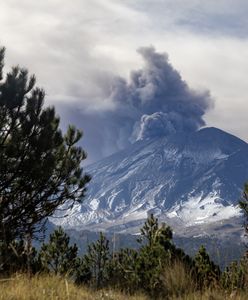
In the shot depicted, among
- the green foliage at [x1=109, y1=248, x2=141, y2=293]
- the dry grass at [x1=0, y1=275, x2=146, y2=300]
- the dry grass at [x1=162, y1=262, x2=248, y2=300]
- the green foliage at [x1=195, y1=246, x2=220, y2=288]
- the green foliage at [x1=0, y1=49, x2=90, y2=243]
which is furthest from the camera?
the green foliage at [x1=0, y1=49, x2=90, y2=243]

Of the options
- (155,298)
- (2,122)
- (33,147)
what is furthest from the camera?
(33,147)

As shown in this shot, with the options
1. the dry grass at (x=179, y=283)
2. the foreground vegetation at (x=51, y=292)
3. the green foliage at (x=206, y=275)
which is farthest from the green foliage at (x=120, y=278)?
the green foliage at (x=206, y=275)

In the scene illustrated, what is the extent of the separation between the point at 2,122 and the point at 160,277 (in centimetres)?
625

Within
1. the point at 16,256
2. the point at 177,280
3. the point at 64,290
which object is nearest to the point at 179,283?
the point at 177,280

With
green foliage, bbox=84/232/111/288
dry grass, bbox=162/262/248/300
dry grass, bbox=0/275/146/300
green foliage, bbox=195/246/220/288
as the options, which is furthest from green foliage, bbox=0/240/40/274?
Result: green foliage, bbox=195/246/220/288

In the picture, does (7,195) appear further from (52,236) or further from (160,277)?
(52,236)

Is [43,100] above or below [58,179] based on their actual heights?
above

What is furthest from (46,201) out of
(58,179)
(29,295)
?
(29,295)

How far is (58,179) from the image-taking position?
642 inches

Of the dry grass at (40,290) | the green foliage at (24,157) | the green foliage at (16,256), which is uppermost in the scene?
the green foliage at (24,157)

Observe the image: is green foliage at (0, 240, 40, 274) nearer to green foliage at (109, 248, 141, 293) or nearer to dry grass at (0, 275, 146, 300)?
dry grass at (0, 275, 146, 300)

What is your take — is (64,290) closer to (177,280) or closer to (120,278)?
(177,280)

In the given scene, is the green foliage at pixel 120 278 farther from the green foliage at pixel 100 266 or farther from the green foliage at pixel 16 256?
the green foliage at pixel 16 256

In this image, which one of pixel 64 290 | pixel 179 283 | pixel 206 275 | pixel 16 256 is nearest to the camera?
pixel 64 290
